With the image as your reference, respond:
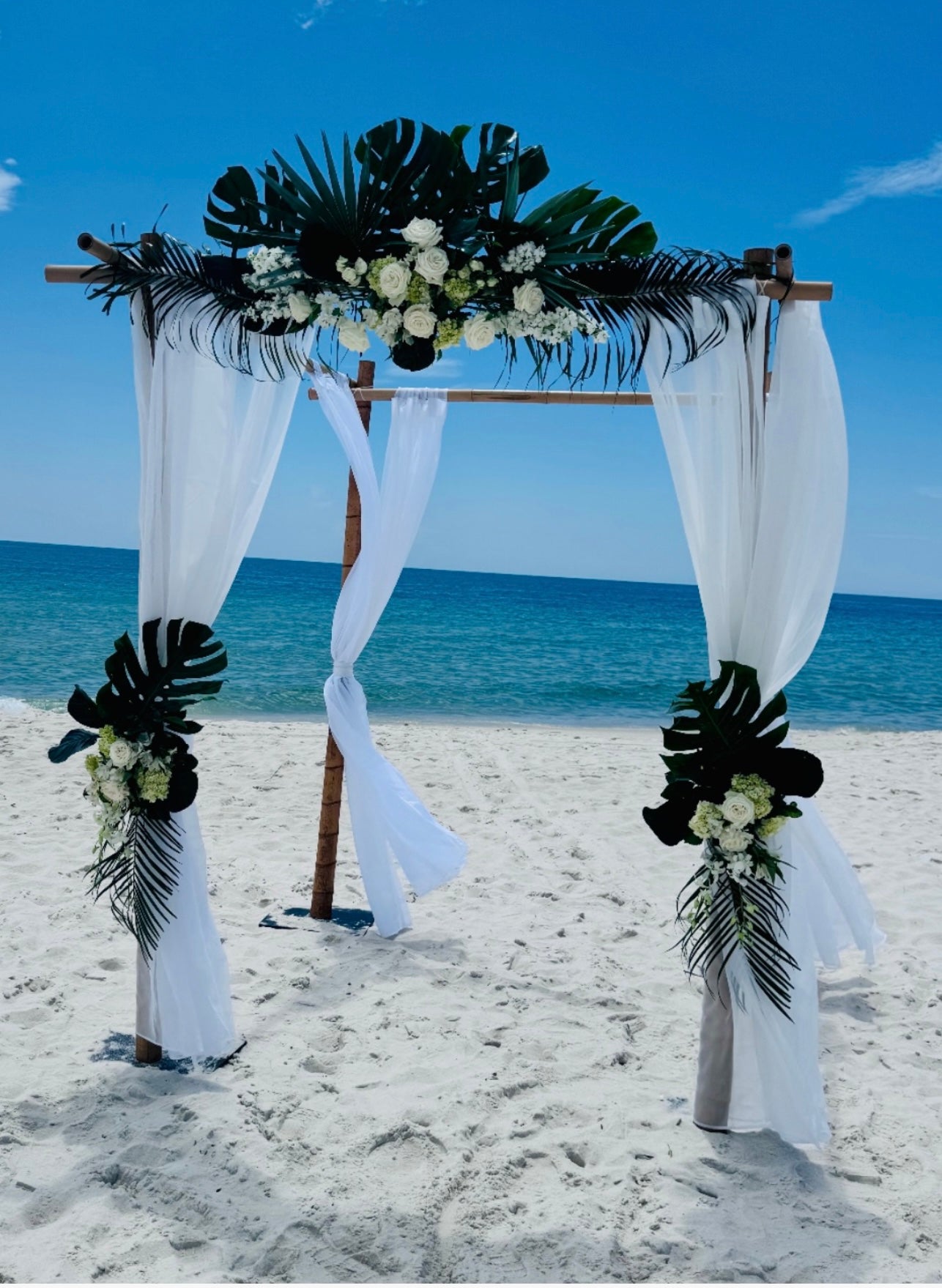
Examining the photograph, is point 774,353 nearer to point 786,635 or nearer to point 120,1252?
point 786,635

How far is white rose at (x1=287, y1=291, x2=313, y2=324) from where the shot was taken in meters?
2.58

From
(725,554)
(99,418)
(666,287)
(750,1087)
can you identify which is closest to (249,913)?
(750,1087)

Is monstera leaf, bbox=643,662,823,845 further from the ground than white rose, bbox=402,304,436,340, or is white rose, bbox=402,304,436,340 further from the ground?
white rose, bbox=402,304,436,340

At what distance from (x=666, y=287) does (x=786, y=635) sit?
978 mm

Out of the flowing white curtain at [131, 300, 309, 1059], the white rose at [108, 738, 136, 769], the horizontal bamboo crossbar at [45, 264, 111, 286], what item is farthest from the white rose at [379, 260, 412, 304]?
the white rose at [108, 738, 136, 769]

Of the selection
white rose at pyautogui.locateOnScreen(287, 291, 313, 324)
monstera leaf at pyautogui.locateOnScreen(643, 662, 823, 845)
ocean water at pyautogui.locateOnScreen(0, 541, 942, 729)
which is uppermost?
white rose at pyautogui.locateOnScreen(287, 291, 313, 324)

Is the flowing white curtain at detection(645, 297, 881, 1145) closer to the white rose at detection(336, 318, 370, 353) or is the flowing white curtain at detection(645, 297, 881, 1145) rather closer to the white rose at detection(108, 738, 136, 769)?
the white rose at detection(336, 318, 370, 353)

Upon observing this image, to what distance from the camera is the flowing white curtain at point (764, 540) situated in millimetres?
2471

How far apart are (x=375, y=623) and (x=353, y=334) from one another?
4.85 ft

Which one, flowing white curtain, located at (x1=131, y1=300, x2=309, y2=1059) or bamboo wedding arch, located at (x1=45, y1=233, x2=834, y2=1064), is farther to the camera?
flowing white curtain, located at (x1=131, y1=300, x2=309, y2=1059)

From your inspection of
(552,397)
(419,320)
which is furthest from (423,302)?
(552,397)

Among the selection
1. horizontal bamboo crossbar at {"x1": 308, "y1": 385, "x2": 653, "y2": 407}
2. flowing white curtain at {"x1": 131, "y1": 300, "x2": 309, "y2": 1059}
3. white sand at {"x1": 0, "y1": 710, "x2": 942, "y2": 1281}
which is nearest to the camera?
white sand at {"x1": 0, "y1": 710, "x2": 942, "y2": 1281}

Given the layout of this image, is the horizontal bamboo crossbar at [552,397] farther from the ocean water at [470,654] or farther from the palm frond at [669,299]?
the ocean water at [470,654]

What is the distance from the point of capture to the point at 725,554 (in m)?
2.57
